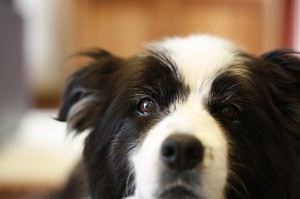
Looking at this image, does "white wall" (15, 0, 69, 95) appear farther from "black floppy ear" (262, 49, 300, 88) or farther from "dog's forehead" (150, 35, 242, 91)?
"black floppy ear" (262, 49, 300, 88)

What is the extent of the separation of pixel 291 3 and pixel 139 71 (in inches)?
213

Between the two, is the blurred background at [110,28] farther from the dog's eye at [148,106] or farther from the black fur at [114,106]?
the dog's eye at [148,106]

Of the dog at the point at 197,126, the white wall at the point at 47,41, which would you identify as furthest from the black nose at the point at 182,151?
the white wall at the point at 47,41

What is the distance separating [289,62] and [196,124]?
599 millimetres

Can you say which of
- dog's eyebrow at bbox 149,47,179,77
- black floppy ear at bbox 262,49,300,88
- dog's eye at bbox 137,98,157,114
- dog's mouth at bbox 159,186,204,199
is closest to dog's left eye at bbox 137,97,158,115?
dog's eye at bbox 137,98,157,114

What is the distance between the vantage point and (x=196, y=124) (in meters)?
1.56

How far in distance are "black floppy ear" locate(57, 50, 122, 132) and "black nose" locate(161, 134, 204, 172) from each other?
637mm

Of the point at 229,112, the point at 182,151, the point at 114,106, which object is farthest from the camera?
the point at 114,106

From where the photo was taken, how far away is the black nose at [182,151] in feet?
4.75

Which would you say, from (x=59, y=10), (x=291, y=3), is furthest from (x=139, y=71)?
(x=59, y=10)

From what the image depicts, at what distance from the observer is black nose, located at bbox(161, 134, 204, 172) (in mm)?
1449

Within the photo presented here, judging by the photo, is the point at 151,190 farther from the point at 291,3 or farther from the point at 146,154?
the point at 291,3

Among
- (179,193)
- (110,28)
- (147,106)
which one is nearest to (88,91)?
(147,106)

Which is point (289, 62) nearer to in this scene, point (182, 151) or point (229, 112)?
point (229, 112)
